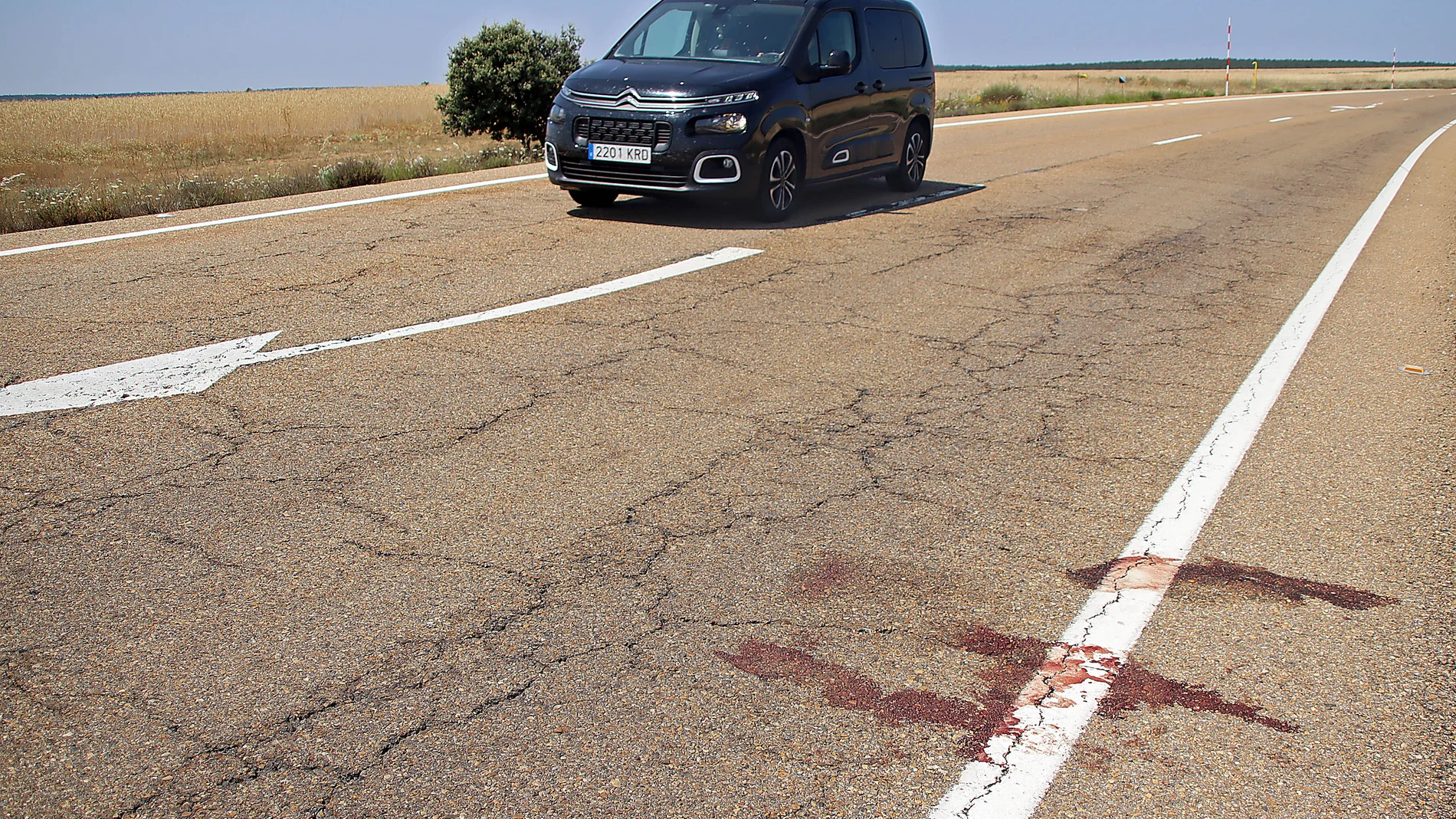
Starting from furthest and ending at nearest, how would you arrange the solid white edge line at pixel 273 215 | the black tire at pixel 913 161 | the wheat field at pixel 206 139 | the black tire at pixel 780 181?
the wheat field at pixel 206 139
the black tire at pixel 913 161
the black tire at pixel 780 181
the solid white edge line at pixel 273 215

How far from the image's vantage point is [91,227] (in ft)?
29.1

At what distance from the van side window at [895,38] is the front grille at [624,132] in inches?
116

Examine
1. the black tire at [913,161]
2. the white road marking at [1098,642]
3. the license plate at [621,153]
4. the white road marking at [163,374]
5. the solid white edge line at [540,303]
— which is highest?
the license plate at [621,153]

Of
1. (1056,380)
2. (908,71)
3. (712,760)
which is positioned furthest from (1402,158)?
(712,760)

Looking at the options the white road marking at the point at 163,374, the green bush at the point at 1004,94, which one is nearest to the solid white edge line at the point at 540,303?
the white road marking at the point at 163,374

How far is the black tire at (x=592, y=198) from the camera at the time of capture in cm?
1012

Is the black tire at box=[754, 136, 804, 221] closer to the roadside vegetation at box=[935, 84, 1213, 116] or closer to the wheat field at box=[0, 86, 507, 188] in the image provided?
the wheat field at box=[0, 86, 507, 188]

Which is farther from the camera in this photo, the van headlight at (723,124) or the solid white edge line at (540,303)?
the van headlight at (723,124)

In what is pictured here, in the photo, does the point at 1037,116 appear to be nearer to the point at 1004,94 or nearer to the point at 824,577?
the point at 1004,94

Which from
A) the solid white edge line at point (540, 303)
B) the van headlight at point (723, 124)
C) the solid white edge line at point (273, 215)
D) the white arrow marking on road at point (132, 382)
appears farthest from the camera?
the van headlight at point (723, 124)

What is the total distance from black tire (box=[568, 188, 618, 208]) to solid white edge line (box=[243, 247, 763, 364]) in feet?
6.76

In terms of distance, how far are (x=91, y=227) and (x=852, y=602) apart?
7.93 m

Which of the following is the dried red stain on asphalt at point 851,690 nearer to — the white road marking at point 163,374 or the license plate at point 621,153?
the white road marking at point 163,374

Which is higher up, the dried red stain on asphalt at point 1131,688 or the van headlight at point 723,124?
the van headlight at point 723,124
